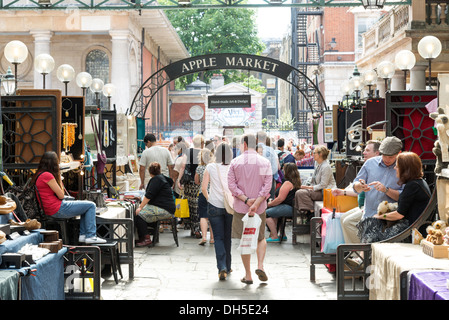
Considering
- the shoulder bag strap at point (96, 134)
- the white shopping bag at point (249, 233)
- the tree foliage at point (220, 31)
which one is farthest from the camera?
the tree foliage at point (220, 31)

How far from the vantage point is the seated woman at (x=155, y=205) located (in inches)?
445

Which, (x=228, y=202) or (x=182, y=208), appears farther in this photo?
(x=182, y=208)

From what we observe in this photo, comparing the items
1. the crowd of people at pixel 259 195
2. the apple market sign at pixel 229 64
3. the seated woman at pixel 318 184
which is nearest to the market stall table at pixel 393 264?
the crowd of people at pixel 259 195

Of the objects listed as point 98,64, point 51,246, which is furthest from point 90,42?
point 51,246

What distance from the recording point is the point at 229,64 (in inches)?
755

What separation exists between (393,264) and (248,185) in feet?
9.90

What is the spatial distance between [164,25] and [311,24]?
761 inches

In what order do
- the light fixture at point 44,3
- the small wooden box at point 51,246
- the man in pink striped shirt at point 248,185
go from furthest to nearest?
the light fixture at point 44,3 < the man in pink striped shirt at point 248,185 < the small wooden box at point 51,246

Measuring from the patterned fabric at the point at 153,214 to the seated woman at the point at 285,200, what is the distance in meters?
1.83

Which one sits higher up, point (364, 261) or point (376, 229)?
point (376, 229)

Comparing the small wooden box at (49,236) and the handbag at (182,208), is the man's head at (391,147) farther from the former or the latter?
the handbag at (182,208)

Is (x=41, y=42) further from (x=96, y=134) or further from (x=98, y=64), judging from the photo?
(x=96, y=134)

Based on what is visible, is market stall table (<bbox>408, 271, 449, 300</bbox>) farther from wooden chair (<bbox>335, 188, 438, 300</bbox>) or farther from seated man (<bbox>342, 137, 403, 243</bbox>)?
seated man (<bbox>342, 137, 403, 243</bbox>)
